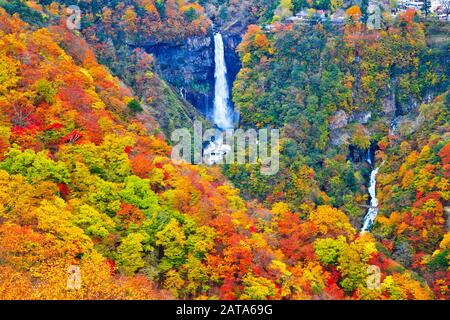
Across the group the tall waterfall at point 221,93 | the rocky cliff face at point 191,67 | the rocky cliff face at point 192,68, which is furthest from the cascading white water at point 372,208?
the rocky cliff face at point 191,67

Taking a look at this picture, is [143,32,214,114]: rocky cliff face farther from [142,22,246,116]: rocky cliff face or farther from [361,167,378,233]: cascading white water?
[361,167,378,233]: cascading white water

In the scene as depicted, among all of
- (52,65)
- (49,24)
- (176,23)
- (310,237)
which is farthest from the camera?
(176,23)

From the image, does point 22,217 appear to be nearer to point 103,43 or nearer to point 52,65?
point 52,65

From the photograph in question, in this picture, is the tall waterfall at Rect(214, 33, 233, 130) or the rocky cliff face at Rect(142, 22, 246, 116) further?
the rocky cliff face at Rect(142, 22, 246, 116)

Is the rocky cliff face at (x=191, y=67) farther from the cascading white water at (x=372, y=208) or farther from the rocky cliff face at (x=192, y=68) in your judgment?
the cascading white water at (x=372, y=208)

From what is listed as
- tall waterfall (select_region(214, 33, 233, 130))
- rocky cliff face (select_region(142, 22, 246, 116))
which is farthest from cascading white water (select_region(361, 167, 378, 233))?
rocky cliff face (select_region(142, 22, 246, 116))
